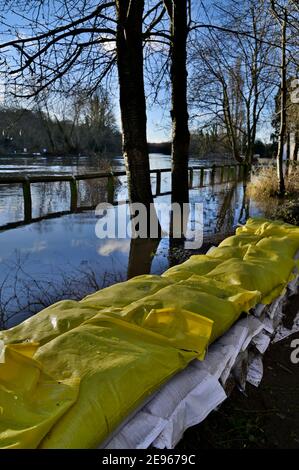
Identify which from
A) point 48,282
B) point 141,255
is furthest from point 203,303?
point 141,255

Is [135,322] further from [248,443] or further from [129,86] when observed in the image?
[129,86]

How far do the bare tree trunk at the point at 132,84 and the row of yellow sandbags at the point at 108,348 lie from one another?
4.16m

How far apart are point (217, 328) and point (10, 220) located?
320 inches

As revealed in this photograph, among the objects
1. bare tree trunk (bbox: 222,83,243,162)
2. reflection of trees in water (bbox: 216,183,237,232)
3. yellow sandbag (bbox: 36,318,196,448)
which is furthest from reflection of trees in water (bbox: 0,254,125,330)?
bare tree trunk (bbox: 222,83,243,162)

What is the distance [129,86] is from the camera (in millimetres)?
6895

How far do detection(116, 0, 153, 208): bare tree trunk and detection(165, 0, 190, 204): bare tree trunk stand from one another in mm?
973

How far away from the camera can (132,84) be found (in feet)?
22.6

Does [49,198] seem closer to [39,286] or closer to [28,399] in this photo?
[39,286]

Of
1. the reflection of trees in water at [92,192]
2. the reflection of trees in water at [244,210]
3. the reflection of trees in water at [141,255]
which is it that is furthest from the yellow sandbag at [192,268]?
the reflection of trees in water at [92,192]

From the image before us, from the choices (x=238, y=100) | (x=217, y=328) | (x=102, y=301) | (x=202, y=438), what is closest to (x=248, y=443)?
(x=202, y=438)

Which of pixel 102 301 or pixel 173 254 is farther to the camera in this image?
pixel 173 254

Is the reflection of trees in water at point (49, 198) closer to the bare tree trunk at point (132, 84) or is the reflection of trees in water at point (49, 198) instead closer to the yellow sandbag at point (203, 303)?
the bare tree trunk at point (132, 84)

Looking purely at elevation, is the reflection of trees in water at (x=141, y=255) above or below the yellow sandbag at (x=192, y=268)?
below

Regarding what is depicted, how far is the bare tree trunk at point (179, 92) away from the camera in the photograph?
770cm
